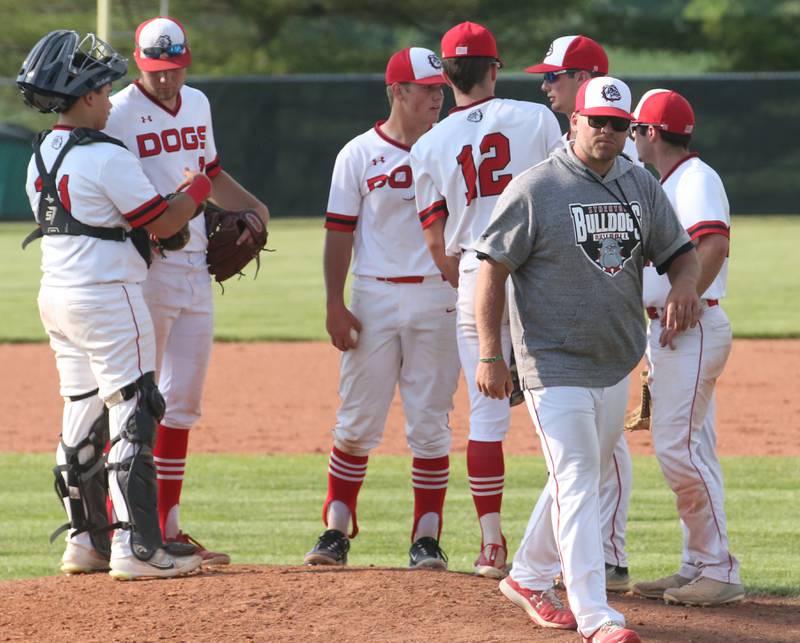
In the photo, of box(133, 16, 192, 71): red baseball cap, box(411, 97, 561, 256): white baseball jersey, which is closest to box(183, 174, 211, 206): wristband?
box(133, 16, 192, 71): red baseball cap

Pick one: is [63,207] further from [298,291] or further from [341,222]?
[298,291]

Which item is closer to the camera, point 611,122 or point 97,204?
point 611,122

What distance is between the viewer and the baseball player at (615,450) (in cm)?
556

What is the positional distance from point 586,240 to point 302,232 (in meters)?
21.4

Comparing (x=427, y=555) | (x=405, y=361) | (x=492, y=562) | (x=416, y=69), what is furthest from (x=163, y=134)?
(x=492, y=562)

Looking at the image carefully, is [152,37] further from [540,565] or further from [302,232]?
[302,232]

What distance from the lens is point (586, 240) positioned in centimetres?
455

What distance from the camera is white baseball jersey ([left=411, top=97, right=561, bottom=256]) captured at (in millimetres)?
5441

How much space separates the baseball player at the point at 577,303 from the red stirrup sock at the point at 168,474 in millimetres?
1814

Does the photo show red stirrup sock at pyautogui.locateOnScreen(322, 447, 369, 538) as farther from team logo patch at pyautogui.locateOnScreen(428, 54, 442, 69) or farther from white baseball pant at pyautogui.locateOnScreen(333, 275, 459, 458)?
team logo patch at pyautogui.locateOnScreen(428, 54, 442, 69)

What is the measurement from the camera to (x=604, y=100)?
4.58 m

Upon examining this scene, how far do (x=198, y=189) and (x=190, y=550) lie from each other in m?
1.41

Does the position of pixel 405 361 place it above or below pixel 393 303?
below

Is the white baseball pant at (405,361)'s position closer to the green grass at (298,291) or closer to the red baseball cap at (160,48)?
the red baseball cap at (160,48)
